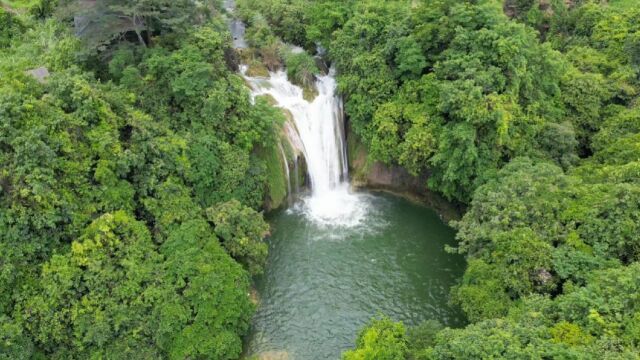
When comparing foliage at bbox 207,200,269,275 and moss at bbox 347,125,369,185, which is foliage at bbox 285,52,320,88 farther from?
foliage at bbox 207,200,269,275

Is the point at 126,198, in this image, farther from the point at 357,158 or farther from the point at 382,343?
the point at 357,158

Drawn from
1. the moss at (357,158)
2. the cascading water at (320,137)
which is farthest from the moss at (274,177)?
the moss at (357,158)

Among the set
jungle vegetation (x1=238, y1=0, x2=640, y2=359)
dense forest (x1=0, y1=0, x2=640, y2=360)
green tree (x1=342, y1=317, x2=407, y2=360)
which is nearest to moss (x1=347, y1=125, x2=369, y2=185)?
dense forest (x1=0, y1=0, x2=640, y2=360)

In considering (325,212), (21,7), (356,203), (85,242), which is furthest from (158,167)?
(21,7)

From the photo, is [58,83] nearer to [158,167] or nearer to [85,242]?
[158,167]

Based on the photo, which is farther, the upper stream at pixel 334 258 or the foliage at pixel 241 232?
the upper stream at pixel 334 258

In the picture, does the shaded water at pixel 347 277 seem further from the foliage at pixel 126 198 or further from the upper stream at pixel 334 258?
the foliage at pixel 126 198
